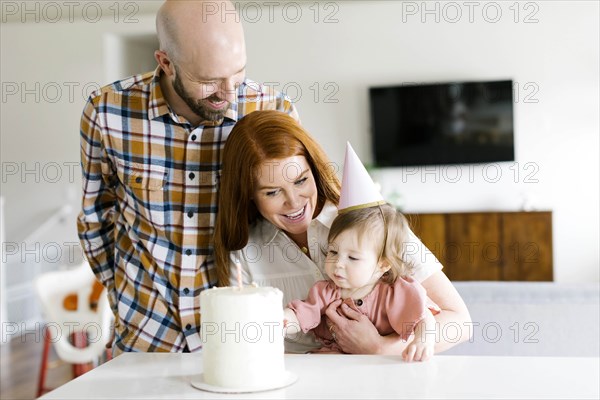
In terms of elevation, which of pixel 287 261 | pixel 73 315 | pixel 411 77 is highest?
pixel 411 77

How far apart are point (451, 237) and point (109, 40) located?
10.7ft

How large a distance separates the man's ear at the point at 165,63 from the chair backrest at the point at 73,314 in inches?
71.0

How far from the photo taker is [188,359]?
1.38 meters

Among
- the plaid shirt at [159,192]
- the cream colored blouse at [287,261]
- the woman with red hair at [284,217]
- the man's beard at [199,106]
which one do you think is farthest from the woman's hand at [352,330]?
the man's beard at [199,106]

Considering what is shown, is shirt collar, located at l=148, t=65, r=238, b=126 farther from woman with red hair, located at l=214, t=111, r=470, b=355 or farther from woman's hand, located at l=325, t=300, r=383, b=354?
woman's hand, located at l=325, t=300, r=383, b=354

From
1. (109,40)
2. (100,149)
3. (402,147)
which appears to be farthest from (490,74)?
(100,149)

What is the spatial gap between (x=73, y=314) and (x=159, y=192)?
192 centimetres

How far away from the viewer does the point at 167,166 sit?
1.83m

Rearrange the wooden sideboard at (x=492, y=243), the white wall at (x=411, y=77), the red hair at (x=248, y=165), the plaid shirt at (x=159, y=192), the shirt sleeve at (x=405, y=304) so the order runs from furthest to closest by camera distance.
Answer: the white wall at (x=411, y=77) → the wooden sideboard at (x=492, y=243) → the plaid shirt at (x=159, y=192) → the red hair at (x=248, y=165) → the shirt sleeve at (x=405, y=304)

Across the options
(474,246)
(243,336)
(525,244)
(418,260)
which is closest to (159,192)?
(418,260)

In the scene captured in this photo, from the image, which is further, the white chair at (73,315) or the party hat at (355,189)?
the white chair at (73,315)

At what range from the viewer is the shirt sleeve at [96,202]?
74.8 inches

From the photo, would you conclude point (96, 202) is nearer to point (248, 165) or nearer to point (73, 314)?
point (248, 165)

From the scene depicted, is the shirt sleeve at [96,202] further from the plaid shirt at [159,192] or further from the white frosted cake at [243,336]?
the white frosted cake at [243,336]
